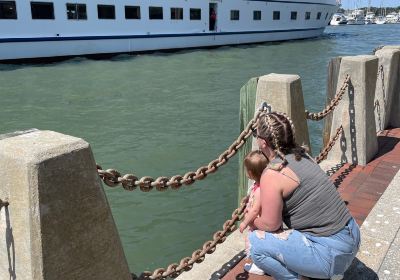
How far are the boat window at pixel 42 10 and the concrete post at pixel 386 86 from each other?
18.8 metres

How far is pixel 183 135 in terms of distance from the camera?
33.0ft

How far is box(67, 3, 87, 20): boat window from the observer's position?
74.0ft

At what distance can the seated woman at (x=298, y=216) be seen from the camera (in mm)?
2584

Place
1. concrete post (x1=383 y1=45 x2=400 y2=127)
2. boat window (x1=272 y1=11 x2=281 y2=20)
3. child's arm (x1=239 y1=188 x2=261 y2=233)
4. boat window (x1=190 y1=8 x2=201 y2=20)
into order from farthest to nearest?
boat window (x1=272 y1=11 x2=281 y2=20)
boat window (x1=190 y1=8 x2=201 y2=20)
concrete post (x1=383 y1=45 x2=400 y2=127)
child's arm (x1=239 y1=188 x2=261 y2=233)

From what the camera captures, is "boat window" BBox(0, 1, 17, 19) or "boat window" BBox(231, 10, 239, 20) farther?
"boat window" BBox(231, 10, 239, 20)

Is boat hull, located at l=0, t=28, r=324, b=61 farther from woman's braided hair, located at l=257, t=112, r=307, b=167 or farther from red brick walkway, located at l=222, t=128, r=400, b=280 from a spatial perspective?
woman's braided hair, located at l=257, t=112, r=307, b=167

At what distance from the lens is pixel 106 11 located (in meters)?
24.1

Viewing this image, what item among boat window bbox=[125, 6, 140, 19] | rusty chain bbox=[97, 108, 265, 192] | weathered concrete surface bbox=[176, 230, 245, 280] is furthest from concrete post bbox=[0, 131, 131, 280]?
boat window bbox=[125, 6, 140, 19]

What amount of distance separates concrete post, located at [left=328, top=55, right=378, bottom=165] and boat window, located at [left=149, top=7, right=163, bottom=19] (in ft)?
73.8

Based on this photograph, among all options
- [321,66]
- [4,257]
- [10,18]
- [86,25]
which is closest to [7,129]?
[4,257]

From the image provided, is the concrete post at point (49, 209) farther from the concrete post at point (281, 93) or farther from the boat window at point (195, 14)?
the boat window at point (195, 14)

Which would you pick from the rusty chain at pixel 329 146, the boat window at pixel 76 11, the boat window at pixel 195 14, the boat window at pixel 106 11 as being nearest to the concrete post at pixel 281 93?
the rusty chain at pixel 329 146

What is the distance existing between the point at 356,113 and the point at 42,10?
19.9 metres

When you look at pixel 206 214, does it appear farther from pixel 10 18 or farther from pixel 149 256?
pixel 10 18
